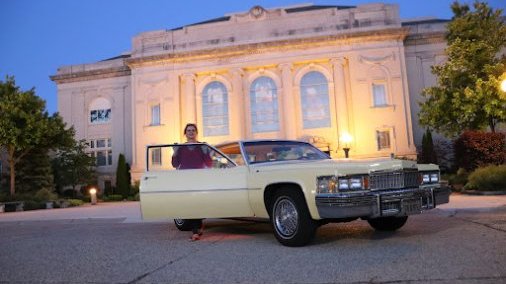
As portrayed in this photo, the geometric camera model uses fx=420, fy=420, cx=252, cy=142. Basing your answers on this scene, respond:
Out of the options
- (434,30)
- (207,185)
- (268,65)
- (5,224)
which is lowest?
(5,224)

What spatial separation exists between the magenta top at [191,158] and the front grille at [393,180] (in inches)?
98.5

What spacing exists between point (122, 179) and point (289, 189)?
25501mm

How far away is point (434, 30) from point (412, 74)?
334 centimetres

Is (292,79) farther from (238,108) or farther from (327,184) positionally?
(327,184)

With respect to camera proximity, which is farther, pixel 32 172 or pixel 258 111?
pixel 258 111

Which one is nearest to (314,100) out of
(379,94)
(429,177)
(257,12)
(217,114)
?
(379,94)

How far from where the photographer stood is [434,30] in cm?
2886

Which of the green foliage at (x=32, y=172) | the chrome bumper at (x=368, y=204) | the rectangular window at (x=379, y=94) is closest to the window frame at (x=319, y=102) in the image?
the rectangular window at (x=379, y=94)

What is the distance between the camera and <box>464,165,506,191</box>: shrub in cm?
1421

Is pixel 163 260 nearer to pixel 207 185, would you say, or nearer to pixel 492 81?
pixel 207 185

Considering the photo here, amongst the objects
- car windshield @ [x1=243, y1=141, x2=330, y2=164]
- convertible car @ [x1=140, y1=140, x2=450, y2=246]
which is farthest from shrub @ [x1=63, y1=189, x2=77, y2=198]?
car windshield @ [x1=243, y1=141, x2=330, y2=164]

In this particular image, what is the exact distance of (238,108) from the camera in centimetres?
2905

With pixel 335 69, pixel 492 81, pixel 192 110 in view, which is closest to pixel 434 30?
pixel 335 69

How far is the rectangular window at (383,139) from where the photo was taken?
2725 centimetres
